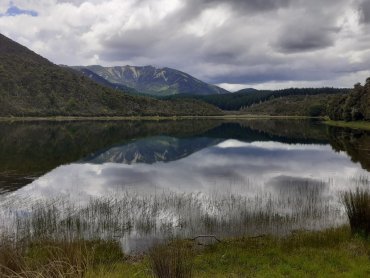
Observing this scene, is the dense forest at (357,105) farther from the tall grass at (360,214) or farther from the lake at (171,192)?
the tall grass at (360,214)

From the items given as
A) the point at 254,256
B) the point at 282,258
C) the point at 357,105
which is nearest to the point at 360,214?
the point at 282,258

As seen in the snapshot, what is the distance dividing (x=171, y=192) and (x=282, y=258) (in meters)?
17.9

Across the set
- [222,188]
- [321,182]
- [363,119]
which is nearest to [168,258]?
[222,188]

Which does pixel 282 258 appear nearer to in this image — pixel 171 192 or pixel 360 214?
pixel 360 214

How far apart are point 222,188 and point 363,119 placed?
11079cm

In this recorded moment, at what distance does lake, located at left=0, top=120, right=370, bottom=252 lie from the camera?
21922 millimetres

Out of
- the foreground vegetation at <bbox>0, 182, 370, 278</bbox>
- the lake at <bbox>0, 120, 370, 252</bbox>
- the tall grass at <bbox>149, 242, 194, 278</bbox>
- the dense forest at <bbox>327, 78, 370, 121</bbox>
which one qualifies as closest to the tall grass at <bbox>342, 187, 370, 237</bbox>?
the foreground vegetation at <bbox>0, 182, 370, 278</bbox>

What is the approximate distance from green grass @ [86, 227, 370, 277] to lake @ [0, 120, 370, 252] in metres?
2.63

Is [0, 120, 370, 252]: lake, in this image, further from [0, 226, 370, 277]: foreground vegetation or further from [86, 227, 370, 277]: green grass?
[86, 227, 370, 277]: green grass

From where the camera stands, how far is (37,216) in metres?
23.2

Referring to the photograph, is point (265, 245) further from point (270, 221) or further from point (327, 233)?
point (270, 221)

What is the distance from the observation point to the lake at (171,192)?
21922 millimetres

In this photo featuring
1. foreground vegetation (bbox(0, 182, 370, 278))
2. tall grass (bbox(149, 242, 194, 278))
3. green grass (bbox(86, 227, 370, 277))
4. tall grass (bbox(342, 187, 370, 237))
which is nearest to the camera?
tall grass (bbox(149, 242, 194, 278))

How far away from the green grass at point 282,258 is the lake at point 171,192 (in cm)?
263
